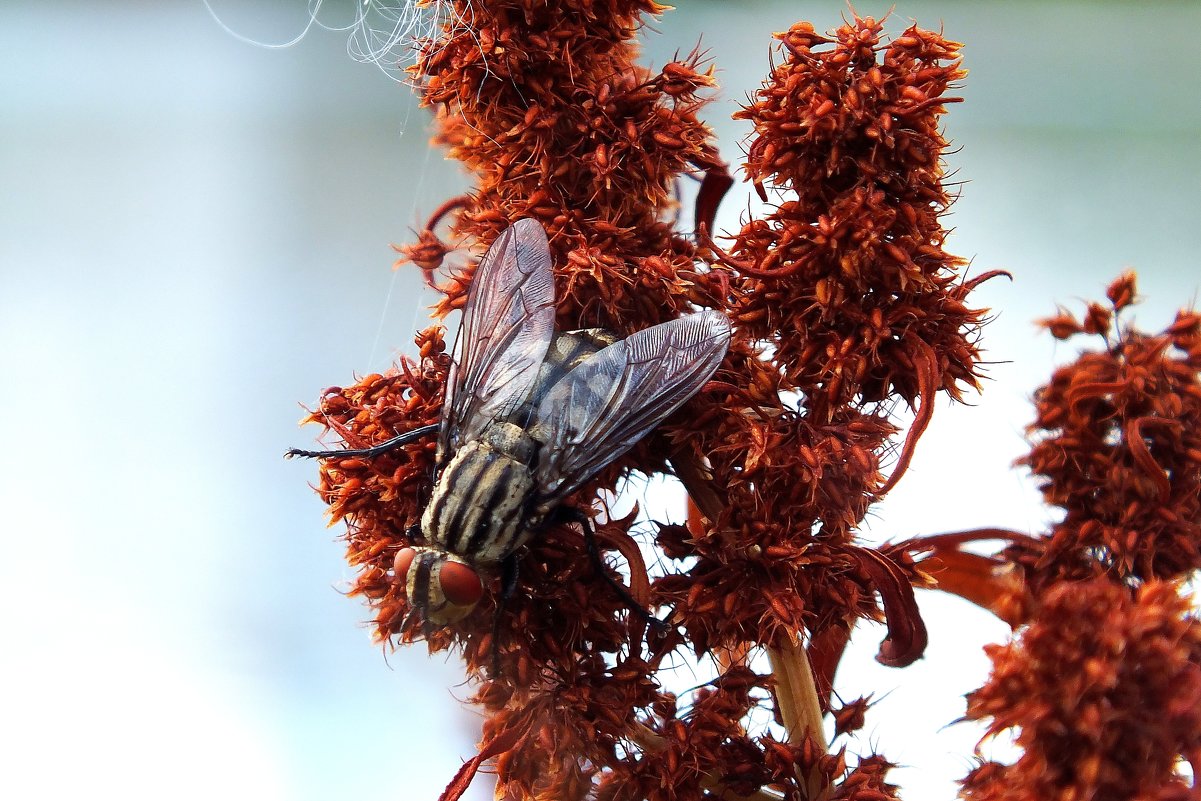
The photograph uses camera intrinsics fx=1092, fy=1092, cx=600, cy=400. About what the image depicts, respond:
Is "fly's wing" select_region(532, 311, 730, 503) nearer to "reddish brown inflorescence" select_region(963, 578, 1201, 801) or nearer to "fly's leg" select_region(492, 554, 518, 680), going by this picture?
"fly's leg" select_region(492, 554, 518, 680)

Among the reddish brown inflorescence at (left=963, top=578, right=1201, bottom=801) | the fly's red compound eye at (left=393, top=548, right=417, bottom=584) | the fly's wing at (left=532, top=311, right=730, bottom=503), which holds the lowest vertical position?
the reddish brown inflorescence at (left=963, top=578, right=1201, bottom=801)

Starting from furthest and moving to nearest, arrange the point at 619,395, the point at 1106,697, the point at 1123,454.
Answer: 1. the point at 619,395
2. the point at 1123,454
3. the point at 1106,697

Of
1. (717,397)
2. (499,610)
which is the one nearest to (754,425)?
(717,397)

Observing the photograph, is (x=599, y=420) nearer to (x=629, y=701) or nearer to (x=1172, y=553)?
(x=629, y=701)

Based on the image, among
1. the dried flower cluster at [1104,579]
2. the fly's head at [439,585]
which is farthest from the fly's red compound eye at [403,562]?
the dried flower cluster at [1104,579]

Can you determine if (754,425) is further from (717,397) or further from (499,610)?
(499,610)

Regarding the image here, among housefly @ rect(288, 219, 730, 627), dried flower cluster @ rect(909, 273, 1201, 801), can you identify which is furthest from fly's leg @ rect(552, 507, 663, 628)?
dried flower cluster @ rect(909, 273, 1201, 801)

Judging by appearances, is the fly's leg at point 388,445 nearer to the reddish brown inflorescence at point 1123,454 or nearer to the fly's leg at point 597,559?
the fly's leg at point 597,559
